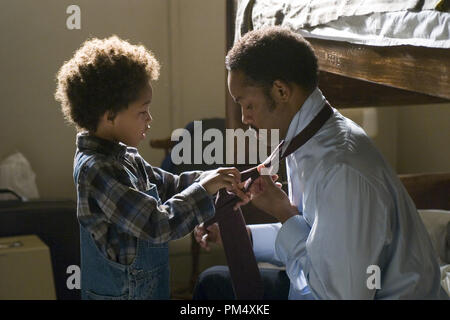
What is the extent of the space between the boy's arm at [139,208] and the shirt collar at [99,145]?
7cm

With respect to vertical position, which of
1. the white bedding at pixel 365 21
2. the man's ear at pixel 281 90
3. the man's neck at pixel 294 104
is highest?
the white bedding at pixel 365 21

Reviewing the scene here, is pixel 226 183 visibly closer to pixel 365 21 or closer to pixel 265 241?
pixel 265 241

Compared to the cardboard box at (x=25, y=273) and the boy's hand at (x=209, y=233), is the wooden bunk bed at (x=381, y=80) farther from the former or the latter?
the cardboard box at (x=25, y=273)

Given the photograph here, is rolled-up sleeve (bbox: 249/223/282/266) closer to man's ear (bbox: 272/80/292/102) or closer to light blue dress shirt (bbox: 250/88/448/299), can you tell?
light blue dress shirt (bbox: 250/88/448/299)

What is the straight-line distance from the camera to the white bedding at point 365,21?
3.59 ft

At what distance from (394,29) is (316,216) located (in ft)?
1.29

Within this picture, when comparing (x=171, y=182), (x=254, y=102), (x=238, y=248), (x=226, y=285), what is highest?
(x=254, y=102)

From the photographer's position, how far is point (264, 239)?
1.63 m

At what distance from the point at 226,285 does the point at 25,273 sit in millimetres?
1080

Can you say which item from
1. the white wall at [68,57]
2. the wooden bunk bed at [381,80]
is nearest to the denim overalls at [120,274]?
the wooden bunk bed at [381,80]

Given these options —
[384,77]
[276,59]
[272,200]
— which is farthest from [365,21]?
[272,200]

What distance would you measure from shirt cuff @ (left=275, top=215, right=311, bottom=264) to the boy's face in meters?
0.41

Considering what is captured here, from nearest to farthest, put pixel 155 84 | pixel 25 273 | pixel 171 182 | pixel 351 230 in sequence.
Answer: pixel 351 230 < pixel 171 182 < pixel 25 273 < pixel 155 84
